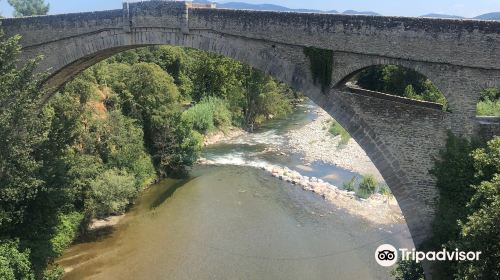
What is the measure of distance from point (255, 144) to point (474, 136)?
23.7 metres

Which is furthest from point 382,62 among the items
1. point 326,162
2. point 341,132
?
point 341,132

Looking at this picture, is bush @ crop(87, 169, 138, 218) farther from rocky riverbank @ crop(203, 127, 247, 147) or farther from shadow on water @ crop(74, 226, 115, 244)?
rocky riverbank @ crop(203, 127, 247, 147)

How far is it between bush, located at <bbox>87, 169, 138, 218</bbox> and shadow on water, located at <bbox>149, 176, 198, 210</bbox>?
173cm

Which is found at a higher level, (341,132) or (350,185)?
(341,132)

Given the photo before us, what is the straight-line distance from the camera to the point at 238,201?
22.5 metres

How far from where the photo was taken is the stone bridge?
9.98m

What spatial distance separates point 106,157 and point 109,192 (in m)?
2.65

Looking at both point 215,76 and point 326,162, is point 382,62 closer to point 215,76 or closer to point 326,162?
point 326,162

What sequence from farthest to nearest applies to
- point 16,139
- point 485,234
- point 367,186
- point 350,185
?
1. point 350,185
2. point 367,186
3. point 16,139
4. point 485,234

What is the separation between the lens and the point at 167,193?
78.6ft

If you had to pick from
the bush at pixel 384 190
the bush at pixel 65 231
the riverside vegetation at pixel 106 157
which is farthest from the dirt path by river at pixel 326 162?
the bush at pixel 65 231

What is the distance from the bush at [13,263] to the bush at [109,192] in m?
6.13

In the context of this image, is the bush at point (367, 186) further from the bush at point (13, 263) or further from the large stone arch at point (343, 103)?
the bush at point (13, 263)

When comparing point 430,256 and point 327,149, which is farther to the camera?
point 327,149
